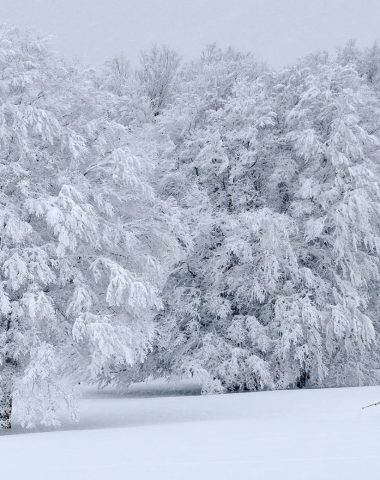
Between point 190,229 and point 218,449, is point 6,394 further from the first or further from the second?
point 190,229

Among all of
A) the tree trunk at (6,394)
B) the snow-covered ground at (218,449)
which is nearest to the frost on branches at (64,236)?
the tree trunk at (6,394)

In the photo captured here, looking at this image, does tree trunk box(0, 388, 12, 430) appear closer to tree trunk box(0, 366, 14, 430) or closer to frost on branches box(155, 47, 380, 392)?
tree trunk box(0, 366, 14, 430)

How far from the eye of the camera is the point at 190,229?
21.7 m

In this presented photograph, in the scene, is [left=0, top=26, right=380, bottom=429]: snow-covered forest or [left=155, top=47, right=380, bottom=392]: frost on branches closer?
[left=0, top=26, right=380, bottom=429]: snow-covered forest

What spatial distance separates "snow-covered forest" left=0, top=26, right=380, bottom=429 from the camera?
14552 millimetres

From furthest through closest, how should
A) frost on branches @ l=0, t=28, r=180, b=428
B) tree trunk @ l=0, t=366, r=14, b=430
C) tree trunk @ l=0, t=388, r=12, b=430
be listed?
tree trunk @ l=0, t=388, r=12, b=430, tree trunk @ l=0, t=366, r=14, b=430, frost on branches @ l=0, t=28, r=180, b=428

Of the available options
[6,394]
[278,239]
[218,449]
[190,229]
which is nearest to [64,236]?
[6,394]

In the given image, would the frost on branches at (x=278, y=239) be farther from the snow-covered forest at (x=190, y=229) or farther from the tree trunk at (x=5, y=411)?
the tree trunk at (x=5, y=411)

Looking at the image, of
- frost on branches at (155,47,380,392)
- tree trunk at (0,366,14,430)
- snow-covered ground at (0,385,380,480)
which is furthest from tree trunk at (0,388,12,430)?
frost on branches at (155,47,380,392)

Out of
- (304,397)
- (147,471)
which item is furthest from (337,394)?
(147,471)

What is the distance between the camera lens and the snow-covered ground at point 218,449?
26.0 ft

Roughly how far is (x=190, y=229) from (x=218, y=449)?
41.1 ft

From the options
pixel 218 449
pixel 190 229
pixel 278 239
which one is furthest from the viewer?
pixel 190 229

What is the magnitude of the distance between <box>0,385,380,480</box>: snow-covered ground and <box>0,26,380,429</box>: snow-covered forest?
2.49m
